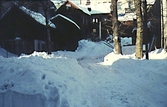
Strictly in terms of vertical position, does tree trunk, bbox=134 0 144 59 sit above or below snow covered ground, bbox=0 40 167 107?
above

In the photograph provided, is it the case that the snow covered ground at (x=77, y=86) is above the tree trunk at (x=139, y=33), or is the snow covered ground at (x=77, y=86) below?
below

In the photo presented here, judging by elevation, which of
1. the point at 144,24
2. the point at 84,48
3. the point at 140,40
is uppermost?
the point at 144,24

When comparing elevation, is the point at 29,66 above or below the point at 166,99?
above

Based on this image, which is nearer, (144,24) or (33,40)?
(144,24)

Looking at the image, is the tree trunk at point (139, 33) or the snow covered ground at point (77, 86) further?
the tree trunk at point (139, 33)

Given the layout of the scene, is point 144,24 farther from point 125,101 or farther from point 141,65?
point 125,101

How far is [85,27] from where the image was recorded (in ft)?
147

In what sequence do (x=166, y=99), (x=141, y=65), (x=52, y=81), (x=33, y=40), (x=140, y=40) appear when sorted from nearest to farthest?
(x=52, y=81), (x=166, y=99), (x=141, y=65), (x=140, y=40), (x=33, y=40)

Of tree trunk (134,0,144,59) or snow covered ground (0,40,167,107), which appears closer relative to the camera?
snow covered ground (0,40,167,107)

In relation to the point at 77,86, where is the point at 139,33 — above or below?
above

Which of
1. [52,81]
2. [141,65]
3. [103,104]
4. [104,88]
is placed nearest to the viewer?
[52,81]

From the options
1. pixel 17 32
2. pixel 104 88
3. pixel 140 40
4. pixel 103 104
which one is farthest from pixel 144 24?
pixel 17 32

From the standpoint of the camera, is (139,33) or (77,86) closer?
(77,86)

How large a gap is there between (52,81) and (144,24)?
10.4 meters
